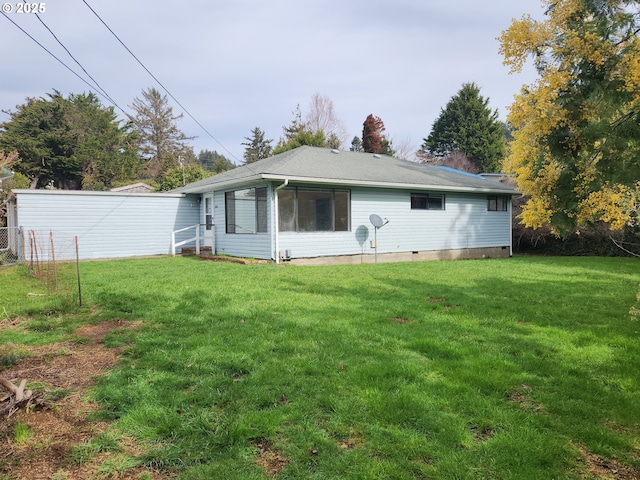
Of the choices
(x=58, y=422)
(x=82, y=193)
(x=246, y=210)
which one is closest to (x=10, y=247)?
(x=82, y=193)

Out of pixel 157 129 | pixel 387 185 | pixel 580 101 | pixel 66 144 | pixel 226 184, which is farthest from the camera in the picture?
pixel 157 129

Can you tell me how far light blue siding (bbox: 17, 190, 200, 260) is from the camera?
12070 mm

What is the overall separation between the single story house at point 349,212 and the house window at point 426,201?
3cm

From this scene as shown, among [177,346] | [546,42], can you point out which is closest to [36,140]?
[177,346]

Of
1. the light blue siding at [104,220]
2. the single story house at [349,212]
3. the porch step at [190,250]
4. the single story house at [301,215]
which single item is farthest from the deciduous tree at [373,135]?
the porch step at [190,250]

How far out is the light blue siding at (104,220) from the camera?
39.6 feet

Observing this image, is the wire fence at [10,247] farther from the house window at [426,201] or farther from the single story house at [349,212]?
the house window at [426,201]

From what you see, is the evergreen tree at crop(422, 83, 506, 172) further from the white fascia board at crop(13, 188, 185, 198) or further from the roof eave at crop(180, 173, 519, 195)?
the white fascia board at crop(13, 188, 185, 198)

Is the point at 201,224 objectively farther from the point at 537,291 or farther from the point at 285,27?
the point at 537,291

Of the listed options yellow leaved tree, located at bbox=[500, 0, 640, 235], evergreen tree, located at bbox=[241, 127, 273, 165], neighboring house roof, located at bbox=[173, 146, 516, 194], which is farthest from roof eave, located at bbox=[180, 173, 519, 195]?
evergreen tree, located at bbox=[241, 127, 273, 165]

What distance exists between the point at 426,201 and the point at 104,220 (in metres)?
10.8

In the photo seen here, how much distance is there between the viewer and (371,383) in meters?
3.04

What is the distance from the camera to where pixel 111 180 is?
3194cm

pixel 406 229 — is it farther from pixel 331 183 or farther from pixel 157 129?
pixel 157 129
